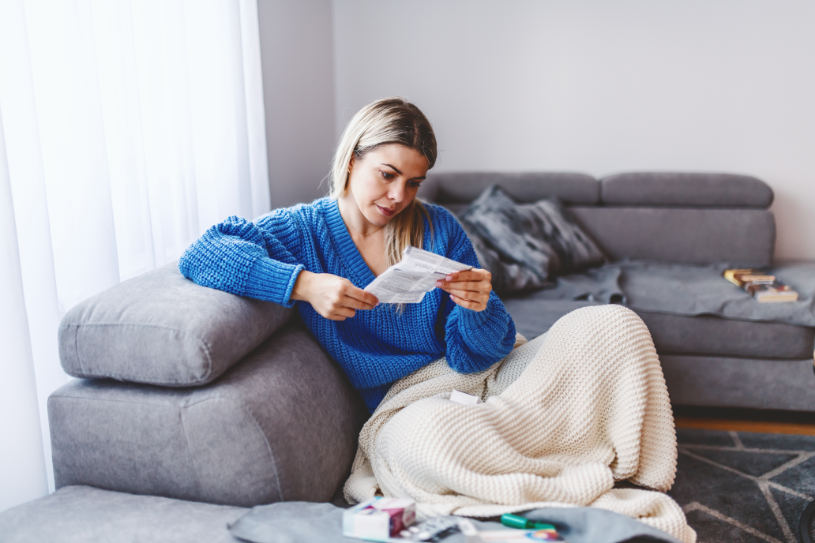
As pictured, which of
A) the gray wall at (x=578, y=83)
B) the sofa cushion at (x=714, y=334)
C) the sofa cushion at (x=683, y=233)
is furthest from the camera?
the gray wall at (x=578, y=83)

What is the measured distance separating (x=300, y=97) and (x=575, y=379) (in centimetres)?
205

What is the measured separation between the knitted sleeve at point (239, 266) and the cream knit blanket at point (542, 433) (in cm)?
34

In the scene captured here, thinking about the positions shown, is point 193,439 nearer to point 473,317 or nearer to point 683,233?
point 473,317

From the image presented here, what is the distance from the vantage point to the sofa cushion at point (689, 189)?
9.57 feet

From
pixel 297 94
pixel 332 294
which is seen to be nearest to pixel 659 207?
pixel 297 94

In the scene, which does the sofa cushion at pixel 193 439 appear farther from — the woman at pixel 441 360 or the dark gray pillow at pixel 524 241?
the dark gray pillow at pixel 524 241

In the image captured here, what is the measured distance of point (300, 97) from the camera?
9.85 feet

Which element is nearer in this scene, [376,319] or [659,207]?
[376,319]

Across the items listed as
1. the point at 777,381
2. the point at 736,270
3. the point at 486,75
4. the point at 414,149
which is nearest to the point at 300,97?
the point at 486,75

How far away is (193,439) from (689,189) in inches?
95.9

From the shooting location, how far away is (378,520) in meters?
1.01

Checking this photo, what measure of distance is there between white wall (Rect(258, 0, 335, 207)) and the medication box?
1.70m

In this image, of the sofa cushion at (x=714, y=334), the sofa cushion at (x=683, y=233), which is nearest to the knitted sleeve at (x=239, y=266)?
the sofa cushion at (x=714, y=334)

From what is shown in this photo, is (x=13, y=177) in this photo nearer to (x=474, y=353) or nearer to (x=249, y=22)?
(x=474, y=353)
